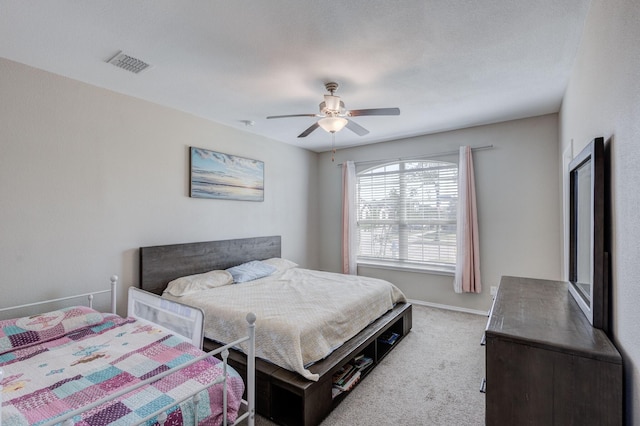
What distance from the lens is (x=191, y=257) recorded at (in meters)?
3.43

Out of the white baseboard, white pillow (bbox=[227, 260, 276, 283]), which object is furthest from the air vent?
the white baseboard

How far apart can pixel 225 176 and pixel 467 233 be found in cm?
323

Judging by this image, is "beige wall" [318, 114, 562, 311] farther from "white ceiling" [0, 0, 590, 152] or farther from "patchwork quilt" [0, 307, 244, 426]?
"patchwork quilt" [0, 307, 244, 426]

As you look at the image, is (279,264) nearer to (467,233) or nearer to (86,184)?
(86,184)

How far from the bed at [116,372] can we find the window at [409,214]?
3370mm

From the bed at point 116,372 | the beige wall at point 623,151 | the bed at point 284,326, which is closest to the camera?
the beige wall at point 623,151

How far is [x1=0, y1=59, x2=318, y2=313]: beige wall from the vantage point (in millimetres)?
2338

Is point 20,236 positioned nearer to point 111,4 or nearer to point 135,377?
point 135,377

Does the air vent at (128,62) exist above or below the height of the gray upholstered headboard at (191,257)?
above

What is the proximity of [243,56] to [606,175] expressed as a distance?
7.39ft

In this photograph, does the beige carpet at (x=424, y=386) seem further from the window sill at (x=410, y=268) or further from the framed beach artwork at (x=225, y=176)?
the framed beach artwork at (x=225, y=176)

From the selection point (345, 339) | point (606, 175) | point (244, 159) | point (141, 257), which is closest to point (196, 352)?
point (345, 339)

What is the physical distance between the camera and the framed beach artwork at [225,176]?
358 cm

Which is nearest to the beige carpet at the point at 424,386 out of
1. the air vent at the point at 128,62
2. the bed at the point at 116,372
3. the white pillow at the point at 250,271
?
the bed at the point at 116,372
